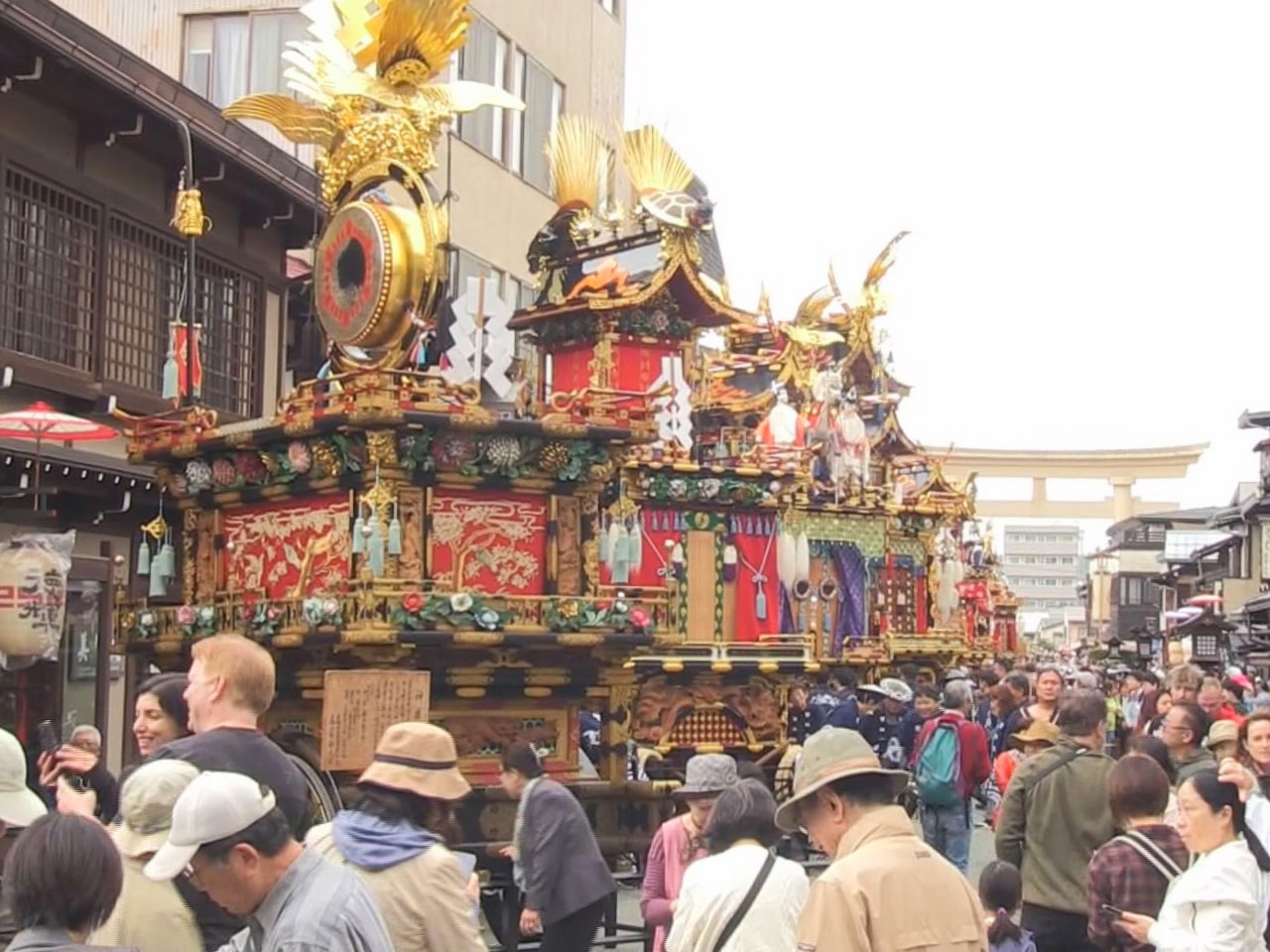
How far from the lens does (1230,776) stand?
270 inches

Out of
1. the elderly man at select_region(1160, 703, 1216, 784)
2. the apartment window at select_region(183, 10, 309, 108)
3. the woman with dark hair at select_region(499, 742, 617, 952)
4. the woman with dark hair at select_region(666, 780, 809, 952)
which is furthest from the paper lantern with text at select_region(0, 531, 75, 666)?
the apartment window at select_region(183, 10, 309, 108)

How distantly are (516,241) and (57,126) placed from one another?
14.0 metres

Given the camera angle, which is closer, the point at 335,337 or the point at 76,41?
the point at 335,337

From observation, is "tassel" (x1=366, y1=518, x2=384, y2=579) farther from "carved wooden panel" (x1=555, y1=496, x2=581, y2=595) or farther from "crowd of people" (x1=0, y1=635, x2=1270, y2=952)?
"crowd of people" (x1=0, y1=635, x2=1270, y2=952)

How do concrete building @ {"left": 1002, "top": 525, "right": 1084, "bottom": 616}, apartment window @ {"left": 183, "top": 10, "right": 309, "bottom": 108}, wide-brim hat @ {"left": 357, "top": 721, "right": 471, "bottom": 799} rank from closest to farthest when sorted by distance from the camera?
wide-brim hat @ {"left": 357, "top": 721, "right": 471, "bottom": 799}
apartment window @ {"left": 183, "top": 10, "right": 309, "bottom": 108}
concrete building @ {"left": 1002, "top": 525, "right": 1084, "bottom": 616}

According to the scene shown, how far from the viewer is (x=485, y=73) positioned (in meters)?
28.6

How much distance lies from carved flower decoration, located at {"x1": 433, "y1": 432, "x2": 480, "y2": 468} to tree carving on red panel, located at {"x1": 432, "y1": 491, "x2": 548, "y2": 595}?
1.02 ft

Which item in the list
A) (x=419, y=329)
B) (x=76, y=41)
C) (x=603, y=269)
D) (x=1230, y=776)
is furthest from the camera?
(x=603, y=269)

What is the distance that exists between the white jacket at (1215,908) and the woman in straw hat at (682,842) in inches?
94.5

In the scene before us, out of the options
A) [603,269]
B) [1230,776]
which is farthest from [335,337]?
[603,269]

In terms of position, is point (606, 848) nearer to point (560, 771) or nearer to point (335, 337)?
point (560, 771)

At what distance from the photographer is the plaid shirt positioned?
7.03 metres

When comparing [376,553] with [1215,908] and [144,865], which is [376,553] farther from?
[144,865]

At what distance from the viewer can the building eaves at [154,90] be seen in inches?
610
